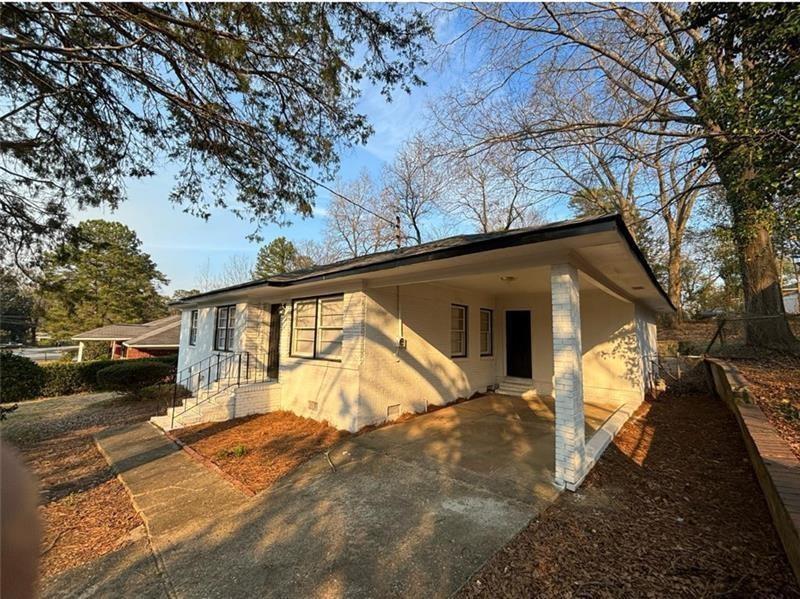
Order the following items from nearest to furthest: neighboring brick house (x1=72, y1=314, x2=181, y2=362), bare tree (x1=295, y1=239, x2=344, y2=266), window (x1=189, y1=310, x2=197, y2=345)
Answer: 1. window (x1=189, y1=310, x2=197, y2=345)
2. neighboring brick house (x1=72, y1=314, x2=181, y2=362)
3. bare tree (x1=295, y1=239, x2=344, y2=266)

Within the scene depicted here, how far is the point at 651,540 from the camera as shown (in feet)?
9.92

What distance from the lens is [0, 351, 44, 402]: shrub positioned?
37.1 feet

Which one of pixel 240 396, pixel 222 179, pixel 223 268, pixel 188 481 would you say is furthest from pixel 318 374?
pixel 223 268

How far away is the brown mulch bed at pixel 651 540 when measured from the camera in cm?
252

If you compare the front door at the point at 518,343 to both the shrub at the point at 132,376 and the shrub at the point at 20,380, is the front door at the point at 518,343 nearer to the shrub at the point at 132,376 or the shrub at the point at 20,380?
the shrub at the point at 132,376

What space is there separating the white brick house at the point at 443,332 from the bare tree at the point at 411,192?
1284 cm

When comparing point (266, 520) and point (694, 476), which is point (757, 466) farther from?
point (266, 520)

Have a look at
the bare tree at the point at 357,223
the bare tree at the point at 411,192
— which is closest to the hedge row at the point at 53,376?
the bare tree at the point at 357,223

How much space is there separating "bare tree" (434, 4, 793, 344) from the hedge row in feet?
39.9

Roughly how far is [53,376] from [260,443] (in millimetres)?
13155

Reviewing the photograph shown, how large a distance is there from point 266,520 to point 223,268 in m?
30.7

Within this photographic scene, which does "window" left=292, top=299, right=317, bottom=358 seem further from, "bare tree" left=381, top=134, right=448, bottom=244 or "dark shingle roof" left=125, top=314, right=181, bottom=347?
"dark shingle roof" left=125, top=314, right=181, bottom=347

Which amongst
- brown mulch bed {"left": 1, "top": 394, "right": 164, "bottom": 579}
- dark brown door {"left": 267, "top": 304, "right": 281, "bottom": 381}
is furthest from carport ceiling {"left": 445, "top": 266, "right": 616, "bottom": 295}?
brown mulch bed {"left": 1, "top": 394, "right": 164, "bottom": 579}

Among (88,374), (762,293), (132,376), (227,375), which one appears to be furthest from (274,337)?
(762,293)
